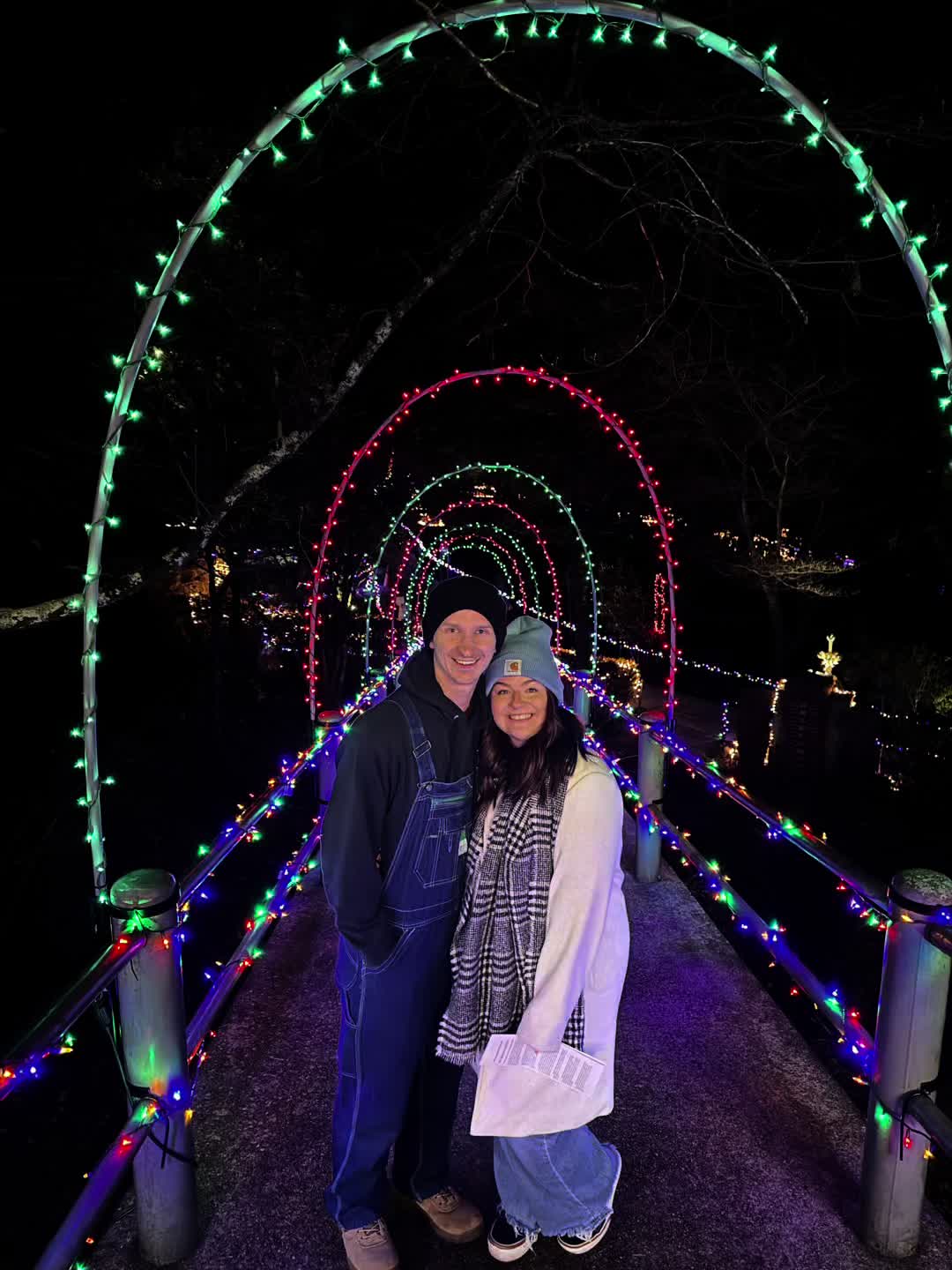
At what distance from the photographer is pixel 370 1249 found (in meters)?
2.34

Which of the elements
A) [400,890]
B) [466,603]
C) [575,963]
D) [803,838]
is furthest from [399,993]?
[803,838]

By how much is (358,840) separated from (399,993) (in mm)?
486

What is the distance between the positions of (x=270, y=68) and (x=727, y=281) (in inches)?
397

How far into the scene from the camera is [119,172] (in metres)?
6.17

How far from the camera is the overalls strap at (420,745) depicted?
2.28 meters

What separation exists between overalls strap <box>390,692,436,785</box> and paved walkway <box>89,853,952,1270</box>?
4.64ft

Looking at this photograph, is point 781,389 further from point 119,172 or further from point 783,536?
point 119,172

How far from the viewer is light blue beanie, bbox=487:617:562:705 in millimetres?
2242

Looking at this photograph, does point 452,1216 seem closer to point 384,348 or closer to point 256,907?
point 256,907

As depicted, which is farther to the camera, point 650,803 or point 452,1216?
point 650,803

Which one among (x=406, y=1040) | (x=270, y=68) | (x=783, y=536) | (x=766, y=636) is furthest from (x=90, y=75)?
(x=766, y=636)

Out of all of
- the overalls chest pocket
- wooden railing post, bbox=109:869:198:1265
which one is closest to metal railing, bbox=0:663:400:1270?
wooden railing post, bbox=109:869:198:1265

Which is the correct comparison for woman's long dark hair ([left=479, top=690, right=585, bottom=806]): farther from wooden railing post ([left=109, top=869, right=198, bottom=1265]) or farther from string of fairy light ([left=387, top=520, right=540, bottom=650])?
string of fairy light ([left=387, top=520, right=540, bottom=650])

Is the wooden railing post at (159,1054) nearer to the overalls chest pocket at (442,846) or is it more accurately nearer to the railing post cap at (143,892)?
the railing post cap at (143,892)
